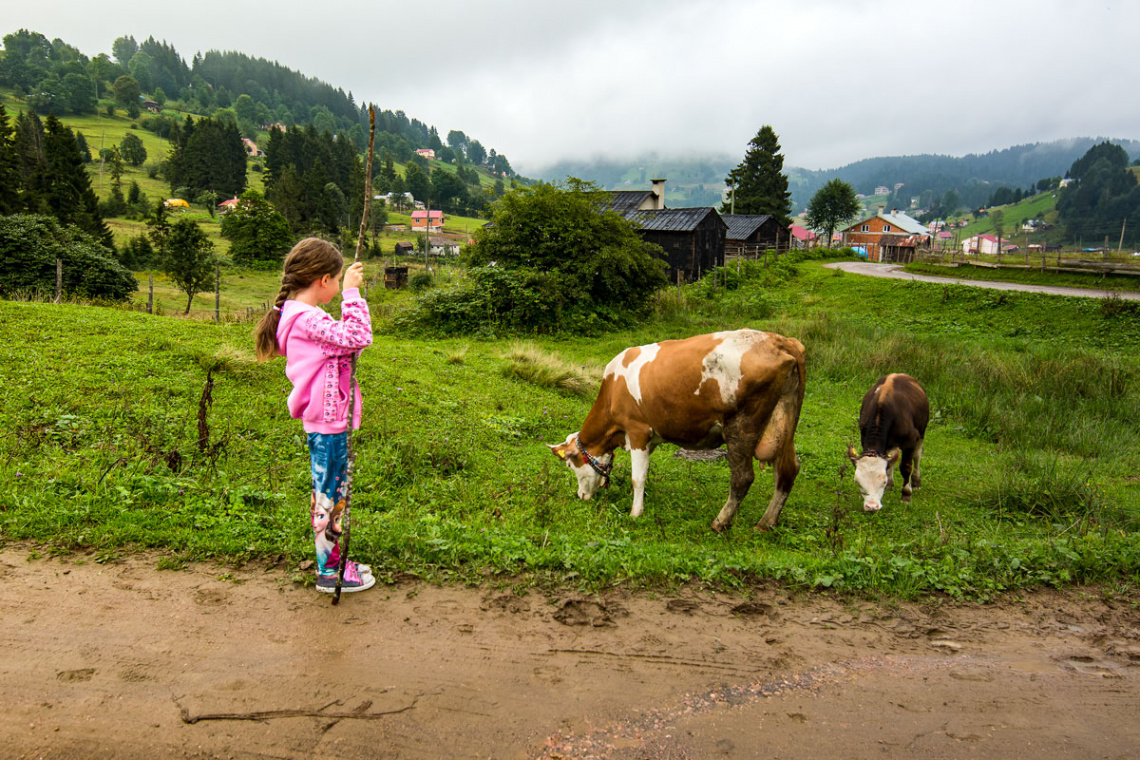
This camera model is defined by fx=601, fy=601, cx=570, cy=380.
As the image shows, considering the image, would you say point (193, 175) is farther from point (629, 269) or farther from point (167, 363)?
point (167, 363)

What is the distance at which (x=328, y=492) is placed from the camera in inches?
154

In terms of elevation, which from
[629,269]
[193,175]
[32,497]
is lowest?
[32,497]

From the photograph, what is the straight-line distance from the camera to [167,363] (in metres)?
8.41

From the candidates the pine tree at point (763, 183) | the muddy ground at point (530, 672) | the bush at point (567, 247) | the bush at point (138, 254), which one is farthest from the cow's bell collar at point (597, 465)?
the pine tree at point (763, 183)

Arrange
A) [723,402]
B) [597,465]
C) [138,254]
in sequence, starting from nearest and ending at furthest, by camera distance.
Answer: [723,402], [597,465], [138,254]

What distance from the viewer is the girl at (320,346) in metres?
3.61

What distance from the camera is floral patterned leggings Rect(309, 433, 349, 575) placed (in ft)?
12.6

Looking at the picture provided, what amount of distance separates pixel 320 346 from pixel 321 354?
1.9 inches

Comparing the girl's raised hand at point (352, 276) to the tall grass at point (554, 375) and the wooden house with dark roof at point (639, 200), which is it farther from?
the wooden house with dark roof at point (639, 200)

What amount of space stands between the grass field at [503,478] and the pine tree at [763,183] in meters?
46.4

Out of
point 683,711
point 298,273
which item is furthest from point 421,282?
point 683,711

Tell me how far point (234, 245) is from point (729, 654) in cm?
5424

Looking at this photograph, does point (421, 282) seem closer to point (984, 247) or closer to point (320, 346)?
point (320, 346)

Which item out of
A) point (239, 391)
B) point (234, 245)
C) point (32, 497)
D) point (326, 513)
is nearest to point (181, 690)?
point (326, 513)
